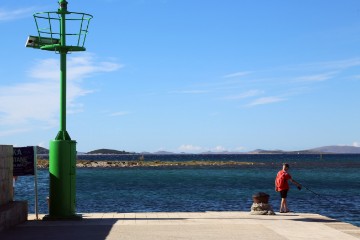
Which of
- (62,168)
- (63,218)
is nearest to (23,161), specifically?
(62,168)

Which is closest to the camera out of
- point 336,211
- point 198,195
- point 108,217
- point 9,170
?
point 9,170

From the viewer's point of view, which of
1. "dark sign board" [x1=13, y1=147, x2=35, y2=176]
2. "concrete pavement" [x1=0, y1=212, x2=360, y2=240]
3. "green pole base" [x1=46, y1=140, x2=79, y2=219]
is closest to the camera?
"concrete pavement" [x1=0, y1=212, x2=360, y2=240]

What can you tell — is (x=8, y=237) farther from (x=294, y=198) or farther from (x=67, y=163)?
(x=294, y=198)

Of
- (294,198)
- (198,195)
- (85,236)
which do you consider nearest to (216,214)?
(85,236)

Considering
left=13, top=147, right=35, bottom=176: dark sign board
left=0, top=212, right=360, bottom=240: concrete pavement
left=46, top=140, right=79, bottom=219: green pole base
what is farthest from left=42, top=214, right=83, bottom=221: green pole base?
left=13, top=147, right=35, bottom=176: dark sign board

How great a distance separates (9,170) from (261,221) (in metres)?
7.31

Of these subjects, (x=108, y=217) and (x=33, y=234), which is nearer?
(x=33, y=234)

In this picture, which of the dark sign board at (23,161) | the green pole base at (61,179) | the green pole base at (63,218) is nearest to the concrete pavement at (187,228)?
the green pole base at (63,218)

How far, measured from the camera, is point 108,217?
2064 centimetres

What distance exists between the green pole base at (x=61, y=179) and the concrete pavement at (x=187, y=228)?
57 centimetres

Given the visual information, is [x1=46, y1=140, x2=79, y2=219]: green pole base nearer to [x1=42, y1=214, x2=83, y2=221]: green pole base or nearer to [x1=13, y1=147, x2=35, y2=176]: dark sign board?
[x1=42, y1=214, x2=83, y2=221]: green pole base

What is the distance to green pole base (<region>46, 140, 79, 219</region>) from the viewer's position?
64.2ft

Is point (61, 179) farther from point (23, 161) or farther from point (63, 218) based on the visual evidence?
point (23, 161)

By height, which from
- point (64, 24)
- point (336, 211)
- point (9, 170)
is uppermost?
point (64, 24)
